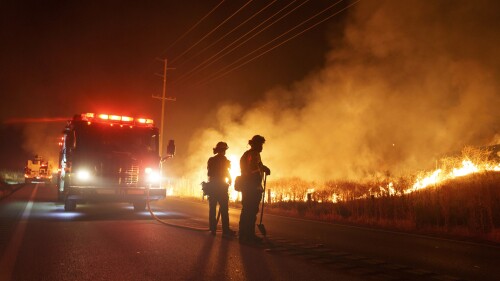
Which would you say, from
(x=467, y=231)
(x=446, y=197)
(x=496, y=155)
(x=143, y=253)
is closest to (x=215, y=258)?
Answer: (x=143, y=253)

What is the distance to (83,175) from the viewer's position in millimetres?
11828

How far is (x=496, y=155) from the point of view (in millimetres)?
18172

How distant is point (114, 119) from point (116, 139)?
613mm

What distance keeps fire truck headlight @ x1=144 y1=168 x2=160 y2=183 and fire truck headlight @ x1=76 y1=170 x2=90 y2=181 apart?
1617mm

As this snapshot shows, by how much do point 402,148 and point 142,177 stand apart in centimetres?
1776

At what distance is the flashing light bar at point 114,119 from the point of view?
12.3 metres

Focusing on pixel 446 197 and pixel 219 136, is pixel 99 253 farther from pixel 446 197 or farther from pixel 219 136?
pixel 219 136

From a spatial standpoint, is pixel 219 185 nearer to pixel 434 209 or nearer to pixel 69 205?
pixel 69 205

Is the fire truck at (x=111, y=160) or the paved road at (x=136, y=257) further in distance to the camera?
the fire truck at (x=111, y=160)

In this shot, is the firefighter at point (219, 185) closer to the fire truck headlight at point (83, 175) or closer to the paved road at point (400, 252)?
the paved road at point (400, 252)

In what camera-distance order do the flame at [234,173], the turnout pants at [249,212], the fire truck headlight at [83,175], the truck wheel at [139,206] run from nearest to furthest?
the turnout pants at [249,212], the fire truck headlight at [83,175], the truck wheel at [139,206], the flame at [234,173]

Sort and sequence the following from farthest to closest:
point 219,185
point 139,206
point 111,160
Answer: point 139,206
point 111,160
point 219,185

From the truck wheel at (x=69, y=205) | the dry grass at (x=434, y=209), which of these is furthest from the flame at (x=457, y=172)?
the truck wheel at (x=69, y=205)

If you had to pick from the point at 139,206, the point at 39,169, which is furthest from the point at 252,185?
the point at 39,169
